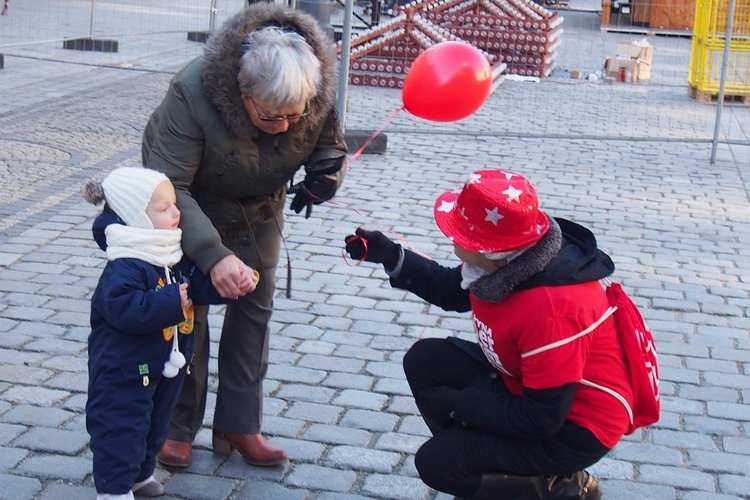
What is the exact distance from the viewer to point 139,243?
9.91ft

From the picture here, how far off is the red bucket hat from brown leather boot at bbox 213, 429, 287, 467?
1.15 m

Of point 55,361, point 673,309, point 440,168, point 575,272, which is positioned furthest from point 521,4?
point 575,272

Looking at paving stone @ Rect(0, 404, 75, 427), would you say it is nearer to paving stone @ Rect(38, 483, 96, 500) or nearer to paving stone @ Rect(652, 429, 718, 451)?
paving stone @ Rect(38, 483, 96, 500)

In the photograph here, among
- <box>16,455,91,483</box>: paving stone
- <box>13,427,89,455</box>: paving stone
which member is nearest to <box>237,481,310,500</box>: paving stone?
<box>16,455,91,483</box>: paving stone

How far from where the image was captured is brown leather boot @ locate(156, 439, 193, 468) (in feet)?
11.8

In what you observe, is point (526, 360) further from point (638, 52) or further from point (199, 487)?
point (638, 52)

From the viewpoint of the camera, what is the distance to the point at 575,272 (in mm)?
2930

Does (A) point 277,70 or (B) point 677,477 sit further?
(B) point 677,477

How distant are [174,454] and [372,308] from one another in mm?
2050

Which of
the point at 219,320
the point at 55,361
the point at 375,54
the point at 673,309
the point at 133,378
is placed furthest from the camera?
the point at 375,54

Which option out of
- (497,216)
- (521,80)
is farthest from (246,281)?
(521,80)

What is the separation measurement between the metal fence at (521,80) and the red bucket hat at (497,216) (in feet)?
24.2

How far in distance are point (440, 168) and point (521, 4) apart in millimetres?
7116

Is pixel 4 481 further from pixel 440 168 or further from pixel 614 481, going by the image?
pixel 440 168
